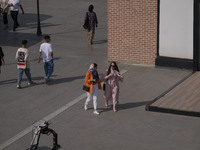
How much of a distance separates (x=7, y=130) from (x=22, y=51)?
4.06 metres

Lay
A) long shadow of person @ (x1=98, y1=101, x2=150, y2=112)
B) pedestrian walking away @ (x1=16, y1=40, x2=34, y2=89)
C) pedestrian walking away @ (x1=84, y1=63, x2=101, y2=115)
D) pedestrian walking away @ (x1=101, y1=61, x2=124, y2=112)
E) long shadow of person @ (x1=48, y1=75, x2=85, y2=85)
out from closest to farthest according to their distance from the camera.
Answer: pedestrian walking away @ (x1=84, y1=63, x2=101, y2=115) → pedestrian walking away @ (x1=101, y1=61, x2=124, y2=112) → long shadow of person @ (x1=98, y1=101, x2=150, y2=112) → pedestrian walking away @ (x1=16, y1=40, x2=34, y2=89) → long shadow of person @ (x1=48, y1=75, x2=85, y2=85)

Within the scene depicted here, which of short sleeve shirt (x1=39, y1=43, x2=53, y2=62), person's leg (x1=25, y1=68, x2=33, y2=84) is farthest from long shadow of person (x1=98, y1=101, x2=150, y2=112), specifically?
person's leg (x1=25, y1=68, x2=33, y2=84)

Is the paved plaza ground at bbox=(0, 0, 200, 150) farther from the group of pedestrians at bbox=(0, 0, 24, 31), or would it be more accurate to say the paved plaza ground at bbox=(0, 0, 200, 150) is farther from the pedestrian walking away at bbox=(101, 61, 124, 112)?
the group of pedestrians at bbox=(0, 0, 24, 31)

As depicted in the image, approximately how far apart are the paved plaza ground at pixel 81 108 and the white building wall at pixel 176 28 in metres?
0.81

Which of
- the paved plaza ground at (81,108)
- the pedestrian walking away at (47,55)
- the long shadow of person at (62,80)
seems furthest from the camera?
the long shadow of person at (62,80)

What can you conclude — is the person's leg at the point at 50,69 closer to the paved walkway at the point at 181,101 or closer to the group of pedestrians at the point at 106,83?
the group of pedestrians at the point at 106,83

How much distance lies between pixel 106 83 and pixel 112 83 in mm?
198

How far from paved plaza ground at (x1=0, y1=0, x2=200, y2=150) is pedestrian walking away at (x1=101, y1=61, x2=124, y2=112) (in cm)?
44

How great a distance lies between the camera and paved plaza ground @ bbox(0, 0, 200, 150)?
14.2 meters

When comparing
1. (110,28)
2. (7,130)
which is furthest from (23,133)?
(110,28)

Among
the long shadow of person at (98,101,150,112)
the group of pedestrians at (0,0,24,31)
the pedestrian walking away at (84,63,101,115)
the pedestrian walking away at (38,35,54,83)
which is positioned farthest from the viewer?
the group of pedestrians at (0,0,24,31)

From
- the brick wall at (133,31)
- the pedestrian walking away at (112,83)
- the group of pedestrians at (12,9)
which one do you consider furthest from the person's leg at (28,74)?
the group of pedestrians at (12,9)

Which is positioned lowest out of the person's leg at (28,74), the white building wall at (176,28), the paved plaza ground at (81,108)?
the paved plaza ground at (81,108)

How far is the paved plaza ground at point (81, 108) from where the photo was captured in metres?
14.2
